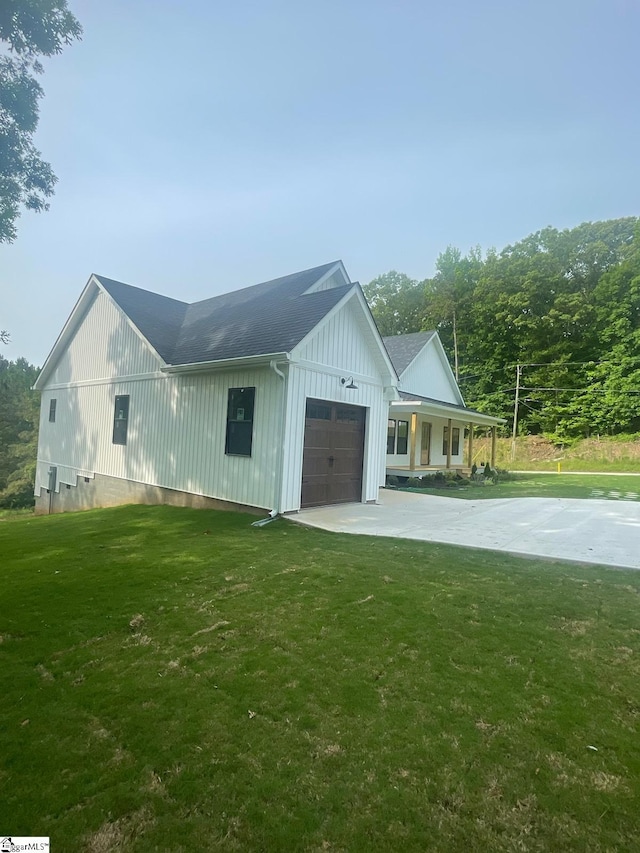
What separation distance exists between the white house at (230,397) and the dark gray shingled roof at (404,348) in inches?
276

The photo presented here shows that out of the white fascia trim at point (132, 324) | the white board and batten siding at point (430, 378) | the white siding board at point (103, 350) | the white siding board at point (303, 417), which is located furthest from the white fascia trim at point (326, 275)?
the white board and batten siding at point (430, 378)

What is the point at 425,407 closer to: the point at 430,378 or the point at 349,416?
the point at 349,416

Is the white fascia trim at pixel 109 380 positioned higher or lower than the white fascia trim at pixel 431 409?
higher

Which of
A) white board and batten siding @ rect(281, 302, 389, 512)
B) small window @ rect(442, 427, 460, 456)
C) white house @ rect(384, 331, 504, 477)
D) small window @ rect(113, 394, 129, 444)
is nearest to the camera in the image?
white board and batten siding @ rect(281, 302, 389, 512)

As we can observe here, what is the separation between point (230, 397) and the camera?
10.1 m

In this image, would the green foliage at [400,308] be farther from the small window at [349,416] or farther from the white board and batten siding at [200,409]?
the small window at [349,416]

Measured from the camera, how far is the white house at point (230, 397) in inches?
368

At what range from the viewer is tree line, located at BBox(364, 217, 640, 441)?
3412 cm

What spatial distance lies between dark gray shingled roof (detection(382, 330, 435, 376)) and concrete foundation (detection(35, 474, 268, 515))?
11406 mm

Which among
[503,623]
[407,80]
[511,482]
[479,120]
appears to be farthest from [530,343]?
[503,623]

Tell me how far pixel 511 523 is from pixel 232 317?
8.99 m

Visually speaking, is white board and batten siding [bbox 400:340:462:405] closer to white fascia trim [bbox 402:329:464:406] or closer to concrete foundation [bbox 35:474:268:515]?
white fascia trim [bbox 402:329:464:406]

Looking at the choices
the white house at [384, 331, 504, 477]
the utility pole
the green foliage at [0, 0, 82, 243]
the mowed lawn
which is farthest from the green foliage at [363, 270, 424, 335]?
the mowed lawn

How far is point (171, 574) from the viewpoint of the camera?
Answer: 5.42 m
